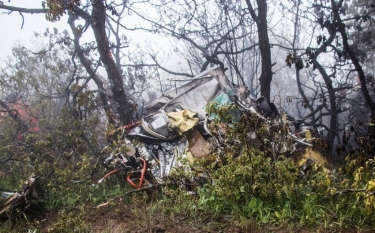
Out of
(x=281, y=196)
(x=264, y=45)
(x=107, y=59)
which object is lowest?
(x=281, y=196)

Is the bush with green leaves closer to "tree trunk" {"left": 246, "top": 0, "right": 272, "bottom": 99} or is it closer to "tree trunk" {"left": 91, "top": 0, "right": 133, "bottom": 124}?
"tree trunk" {"left": 91, "top": 0, "right": 133, "bottom": 124}

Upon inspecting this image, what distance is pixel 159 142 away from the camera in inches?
215

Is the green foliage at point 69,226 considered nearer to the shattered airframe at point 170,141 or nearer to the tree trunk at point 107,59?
the shattered airframe at point 170,141

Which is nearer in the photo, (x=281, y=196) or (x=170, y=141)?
(x=281, y=196)

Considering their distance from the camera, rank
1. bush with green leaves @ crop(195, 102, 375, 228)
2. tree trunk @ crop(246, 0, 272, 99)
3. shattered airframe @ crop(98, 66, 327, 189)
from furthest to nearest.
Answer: tree trunk @ crop(246, 0, 272, 99) → shattered airframe @ crop(98, 66, 327, 189) → bush with green leaves @ crop(195, 102, 375, 228)

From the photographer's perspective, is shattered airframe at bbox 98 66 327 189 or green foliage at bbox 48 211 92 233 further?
shattered airframe at bbox 98 66 327 189

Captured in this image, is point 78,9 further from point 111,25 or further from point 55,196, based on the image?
point 111,25

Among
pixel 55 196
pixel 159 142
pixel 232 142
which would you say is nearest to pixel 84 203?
pixel 55 196

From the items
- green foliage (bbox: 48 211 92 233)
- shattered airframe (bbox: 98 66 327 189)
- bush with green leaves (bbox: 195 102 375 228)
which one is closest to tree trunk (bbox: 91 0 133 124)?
shattered airframe (bbox: 98 66 327 189)

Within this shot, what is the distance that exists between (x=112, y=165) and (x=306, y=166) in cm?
328

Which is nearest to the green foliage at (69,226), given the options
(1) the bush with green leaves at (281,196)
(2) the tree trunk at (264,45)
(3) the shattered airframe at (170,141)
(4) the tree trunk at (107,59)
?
(3) the shattered airframe at (170,141)

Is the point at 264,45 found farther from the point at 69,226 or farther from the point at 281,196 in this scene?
the point at 69,226

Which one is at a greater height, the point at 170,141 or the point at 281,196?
the point at 170,141

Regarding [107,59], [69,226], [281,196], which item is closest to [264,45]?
[107,59]
